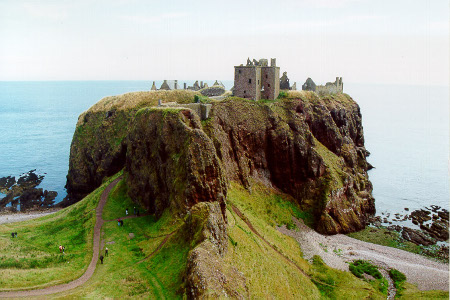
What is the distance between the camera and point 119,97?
8219cm

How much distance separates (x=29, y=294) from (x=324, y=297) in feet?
100

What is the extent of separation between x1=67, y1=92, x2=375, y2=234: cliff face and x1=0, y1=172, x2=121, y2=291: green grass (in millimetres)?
8646

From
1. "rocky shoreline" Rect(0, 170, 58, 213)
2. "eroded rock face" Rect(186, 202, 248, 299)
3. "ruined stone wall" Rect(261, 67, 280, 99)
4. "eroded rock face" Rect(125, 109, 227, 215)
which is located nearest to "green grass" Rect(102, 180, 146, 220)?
"eroded rock face" Rect(125, 109, 227, 215)

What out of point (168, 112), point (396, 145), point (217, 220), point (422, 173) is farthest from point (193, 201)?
point (396, 145)

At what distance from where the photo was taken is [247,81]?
2894 inches

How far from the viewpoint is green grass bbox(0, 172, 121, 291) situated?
3284 centimetres

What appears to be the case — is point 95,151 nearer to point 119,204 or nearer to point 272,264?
point 119,204

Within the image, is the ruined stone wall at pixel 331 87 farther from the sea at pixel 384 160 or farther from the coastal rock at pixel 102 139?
the coastal rock at pixel 102 139

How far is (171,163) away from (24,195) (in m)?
49.6

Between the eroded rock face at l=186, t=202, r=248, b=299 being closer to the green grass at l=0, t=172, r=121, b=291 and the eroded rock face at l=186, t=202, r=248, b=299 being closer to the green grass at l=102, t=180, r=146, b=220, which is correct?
the green grass at l=0, t=172, r=121, b=291

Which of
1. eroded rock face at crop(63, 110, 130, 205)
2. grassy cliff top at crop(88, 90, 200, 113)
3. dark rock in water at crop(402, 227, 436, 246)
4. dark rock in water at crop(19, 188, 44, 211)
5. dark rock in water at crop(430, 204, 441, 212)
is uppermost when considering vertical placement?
grassy cliff top at crop(88, 90, 200, 113)

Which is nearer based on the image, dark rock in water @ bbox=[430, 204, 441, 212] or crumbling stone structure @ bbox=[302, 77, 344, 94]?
dark rock in water @ bbox=[430, 204, 441, 212]

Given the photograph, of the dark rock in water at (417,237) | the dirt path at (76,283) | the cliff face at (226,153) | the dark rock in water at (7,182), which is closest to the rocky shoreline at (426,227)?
the dark rock in water at (417,237)

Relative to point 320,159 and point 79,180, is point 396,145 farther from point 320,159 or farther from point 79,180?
point 79,180
